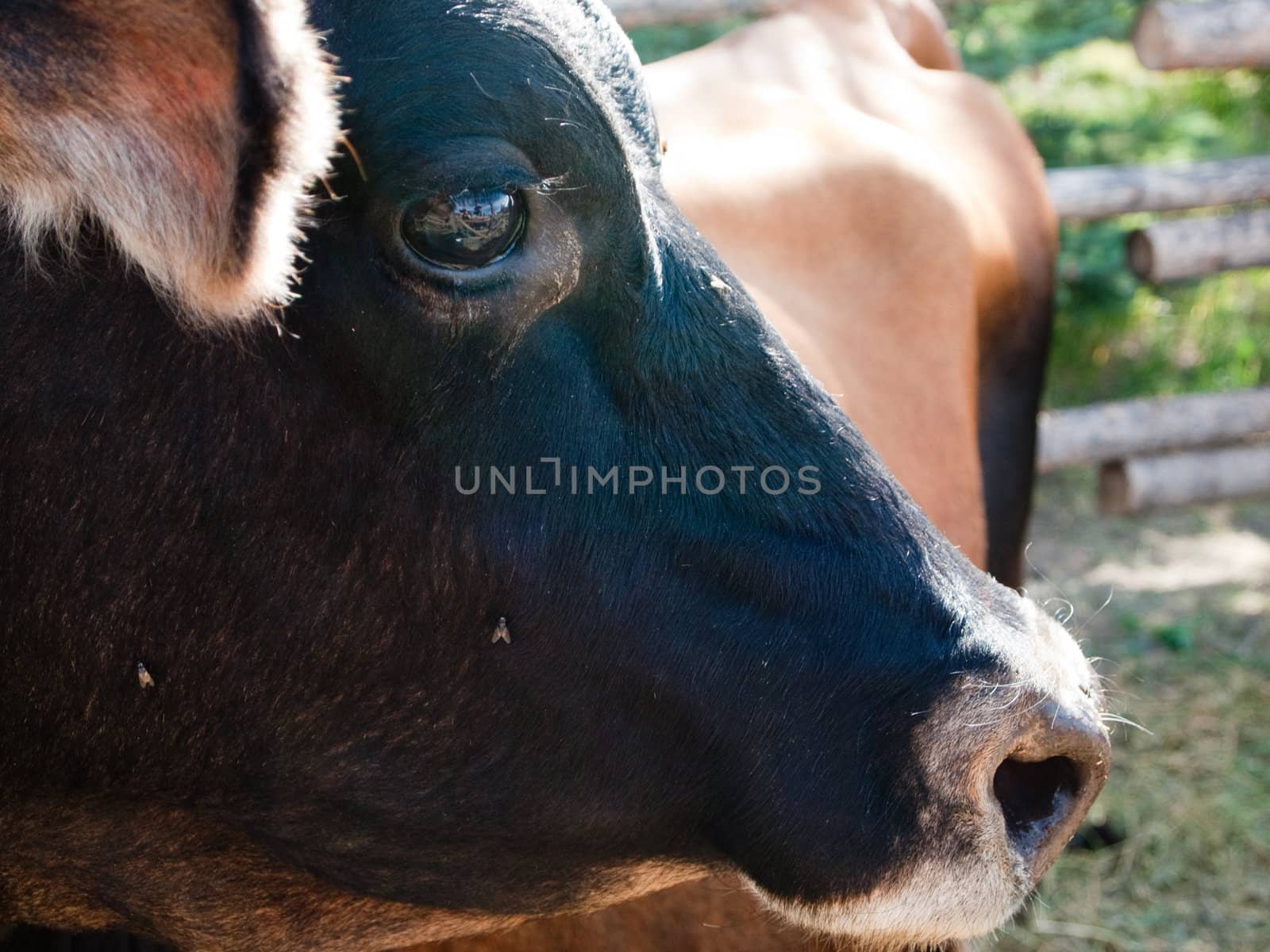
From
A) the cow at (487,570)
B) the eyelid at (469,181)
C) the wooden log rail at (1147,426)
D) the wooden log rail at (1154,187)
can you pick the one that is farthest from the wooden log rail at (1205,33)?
the eyelid at (469,181)

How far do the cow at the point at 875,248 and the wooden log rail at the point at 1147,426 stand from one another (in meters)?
2.12

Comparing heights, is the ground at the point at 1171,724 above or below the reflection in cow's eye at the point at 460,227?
below

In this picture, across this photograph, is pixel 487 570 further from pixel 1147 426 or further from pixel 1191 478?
pixel 1191 478

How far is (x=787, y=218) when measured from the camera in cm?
308

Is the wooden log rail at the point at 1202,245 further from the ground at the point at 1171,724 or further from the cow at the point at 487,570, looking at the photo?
the cow at the point at 487,570

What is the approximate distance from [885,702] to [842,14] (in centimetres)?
300

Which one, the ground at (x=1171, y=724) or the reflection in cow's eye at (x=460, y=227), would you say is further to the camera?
the ground at (x=1171, y=724)

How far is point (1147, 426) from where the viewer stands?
6.11m

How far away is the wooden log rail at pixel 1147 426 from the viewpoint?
604 cm

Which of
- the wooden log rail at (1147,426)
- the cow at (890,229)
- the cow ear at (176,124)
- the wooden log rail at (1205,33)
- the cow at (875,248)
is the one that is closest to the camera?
the cow ear at (176,124)

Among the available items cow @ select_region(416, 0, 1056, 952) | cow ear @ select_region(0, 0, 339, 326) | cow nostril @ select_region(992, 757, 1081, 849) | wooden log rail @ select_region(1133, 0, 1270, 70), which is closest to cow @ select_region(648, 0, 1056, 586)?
cow @ select_region(416, 0, 1056, 952)

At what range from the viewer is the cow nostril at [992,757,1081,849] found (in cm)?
166

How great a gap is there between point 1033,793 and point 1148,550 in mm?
4956

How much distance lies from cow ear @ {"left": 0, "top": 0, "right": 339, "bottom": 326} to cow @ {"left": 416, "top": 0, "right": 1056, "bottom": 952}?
4.46 ft
